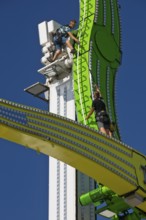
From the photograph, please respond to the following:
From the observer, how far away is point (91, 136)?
15.9 metres

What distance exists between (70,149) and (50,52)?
293 inches

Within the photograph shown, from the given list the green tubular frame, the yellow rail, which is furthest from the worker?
the yellow rail

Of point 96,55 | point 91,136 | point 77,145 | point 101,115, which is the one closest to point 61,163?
point 101,115

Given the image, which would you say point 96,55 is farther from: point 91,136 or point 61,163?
point 91,136

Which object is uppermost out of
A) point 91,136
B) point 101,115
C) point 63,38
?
point 63,38

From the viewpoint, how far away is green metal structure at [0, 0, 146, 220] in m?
14.6

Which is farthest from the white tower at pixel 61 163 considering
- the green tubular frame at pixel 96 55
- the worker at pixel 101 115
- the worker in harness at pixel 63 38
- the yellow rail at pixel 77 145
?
the yellow rail at pixel 77 145

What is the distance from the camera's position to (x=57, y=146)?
1504 cm

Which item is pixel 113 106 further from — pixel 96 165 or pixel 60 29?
pixel 96 165

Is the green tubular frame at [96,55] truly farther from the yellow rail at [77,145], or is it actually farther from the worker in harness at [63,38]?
the yellow rail at [77,145]

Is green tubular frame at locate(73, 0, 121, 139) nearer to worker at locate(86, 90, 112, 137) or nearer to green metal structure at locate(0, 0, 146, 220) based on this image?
green metal structure at locate(0, 0, 146, 220)

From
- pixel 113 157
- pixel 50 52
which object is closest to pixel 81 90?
pixel 50 52

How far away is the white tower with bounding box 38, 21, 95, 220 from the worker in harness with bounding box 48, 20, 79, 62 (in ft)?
0.55

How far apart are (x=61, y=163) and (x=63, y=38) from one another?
3.77 meters
